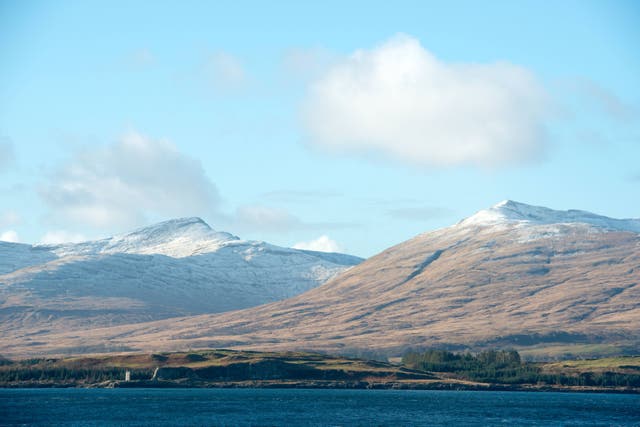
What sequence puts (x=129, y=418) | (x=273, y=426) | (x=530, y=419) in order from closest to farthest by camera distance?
(x=273, y=426)
(x=129, y=418)
(x=530, y=419)

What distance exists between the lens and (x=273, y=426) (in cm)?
16962

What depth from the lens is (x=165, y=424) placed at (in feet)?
559

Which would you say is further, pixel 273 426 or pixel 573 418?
pixel 573 418

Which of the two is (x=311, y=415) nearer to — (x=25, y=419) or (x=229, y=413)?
(x=229, y=413)

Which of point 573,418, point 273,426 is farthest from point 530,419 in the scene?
point 273,426

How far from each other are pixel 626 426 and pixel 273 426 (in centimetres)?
6448

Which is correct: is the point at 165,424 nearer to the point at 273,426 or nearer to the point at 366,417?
the point at 273,426

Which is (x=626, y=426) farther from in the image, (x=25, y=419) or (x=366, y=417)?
(x=25, y=419)

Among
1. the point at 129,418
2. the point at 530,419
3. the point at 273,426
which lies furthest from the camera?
the point at 530,419

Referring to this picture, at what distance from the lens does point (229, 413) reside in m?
192

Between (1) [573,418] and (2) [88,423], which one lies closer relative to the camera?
(2) [88,423]

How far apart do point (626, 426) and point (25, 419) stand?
106m

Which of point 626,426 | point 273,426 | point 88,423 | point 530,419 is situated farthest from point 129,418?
point 626,426

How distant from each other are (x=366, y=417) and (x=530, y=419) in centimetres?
3212
